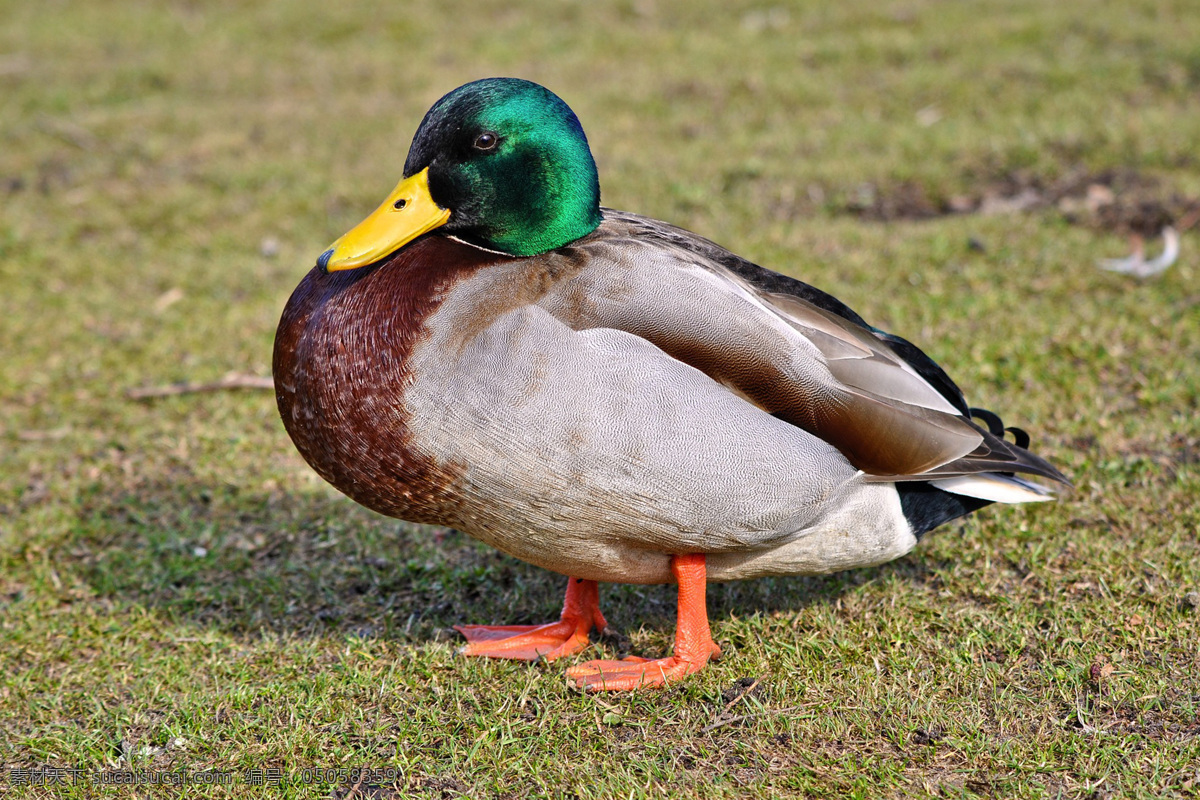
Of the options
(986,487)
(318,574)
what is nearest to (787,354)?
(986,487)

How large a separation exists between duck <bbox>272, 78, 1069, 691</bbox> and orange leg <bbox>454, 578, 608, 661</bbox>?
26 cm

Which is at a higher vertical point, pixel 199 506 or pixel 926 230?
pixel 926 230

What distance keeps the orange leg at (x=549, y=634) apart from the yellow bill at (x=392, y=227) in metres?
1.03

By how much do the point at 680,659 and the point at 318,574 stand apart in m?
1.24

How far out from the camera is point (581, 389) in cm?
235

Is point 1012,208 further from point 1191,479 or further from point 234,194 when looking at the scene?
point 234,194

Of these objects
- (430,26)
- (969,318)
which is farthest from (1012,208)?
(430,26)

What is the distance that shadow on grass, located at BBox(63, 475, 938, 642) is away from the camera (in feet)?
10.5

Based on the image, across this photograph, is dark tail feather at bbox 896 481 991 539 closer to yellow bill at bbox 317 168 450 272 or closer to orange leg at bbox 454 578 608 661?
orange leg at bbox 454 578 608 661

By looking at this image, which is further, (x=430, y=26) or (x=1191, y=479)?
(x=430, y=26)

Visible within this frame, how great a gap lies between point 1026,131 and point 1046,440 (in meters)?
3.26

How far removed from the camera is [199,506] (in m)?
3.82

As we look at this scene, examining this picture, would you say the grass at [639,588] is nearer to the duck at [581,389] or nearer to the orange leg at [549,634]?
the orange leg at [549,634]

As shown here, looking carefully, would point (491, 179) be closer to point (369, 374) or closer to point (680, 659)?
point (369, 374)
